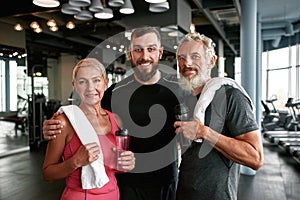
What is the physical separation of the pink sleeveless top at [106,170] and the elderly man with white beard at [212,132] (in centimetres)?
31

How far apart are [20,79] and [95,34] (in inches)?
100

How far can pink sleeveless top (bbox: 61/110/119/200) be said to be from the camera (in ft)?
4.14

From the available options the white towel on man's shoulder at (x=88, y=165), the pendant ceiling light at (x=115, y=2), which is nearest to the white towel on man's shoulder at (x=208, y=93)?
the white towel on man's shoulder at (x=88, y=165)

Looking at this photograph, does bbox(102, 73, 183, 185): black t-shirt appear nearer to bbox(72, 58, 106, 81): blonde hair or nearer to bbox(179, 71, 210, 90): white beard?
bbox(179, 71, 210, 90): white beard

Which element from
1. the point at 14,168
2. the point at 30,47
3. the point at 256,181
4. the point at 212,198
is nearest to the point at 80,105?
the point at 212,198

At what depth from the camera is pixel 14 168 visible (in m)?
5.33

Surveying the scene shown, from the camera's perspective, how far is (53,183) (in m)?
4.34

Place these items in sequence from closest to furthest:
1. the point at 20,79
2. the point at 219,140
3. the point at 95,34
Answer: the point at 219,140
the point at 20,79
the point at 95,34

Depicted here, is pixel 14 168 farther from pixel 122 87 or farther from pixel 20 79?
pixel 122 87

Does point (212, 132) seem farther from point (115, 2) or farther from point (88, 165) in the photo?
point (115, 2)

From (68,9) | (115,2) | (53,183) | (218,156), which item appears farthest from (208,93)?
(68,9)

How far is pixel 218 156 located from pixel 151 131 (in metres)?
0.50

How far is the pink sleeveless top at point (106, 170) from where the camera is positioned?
4.14 feet

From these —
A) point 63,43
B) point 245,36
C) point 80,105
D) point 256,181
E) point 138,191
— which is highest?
point 63,43
